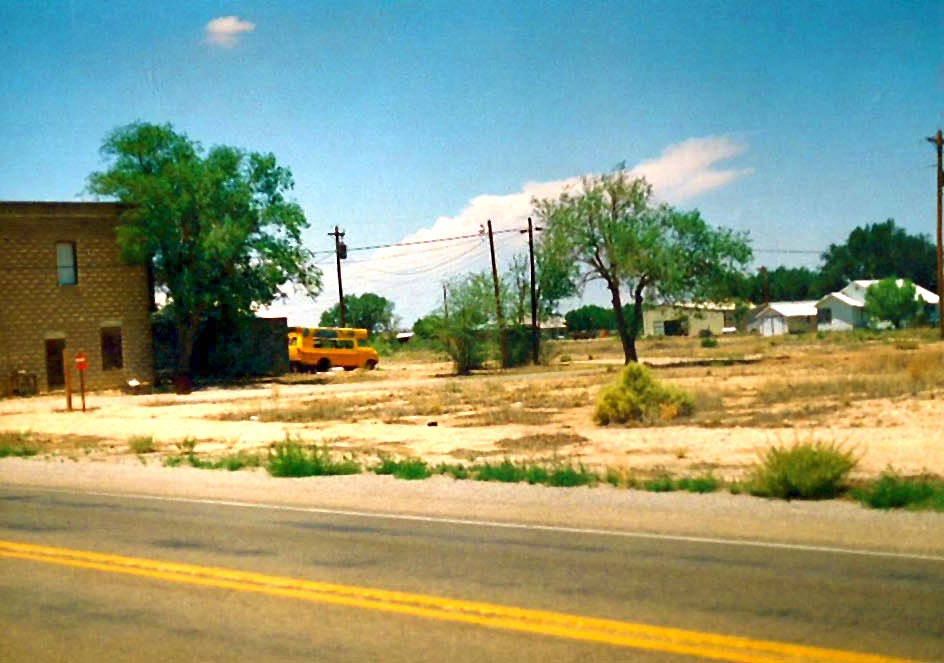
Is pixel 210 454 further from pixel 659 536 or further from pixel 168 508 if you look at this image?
pixel 659 536

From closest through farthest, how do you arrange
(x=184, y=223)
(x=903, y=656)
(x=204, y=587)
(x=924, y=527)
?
(x=903, y=656) → (x=204, y=587) → (x=924, y=527) → (x=184, y=223)

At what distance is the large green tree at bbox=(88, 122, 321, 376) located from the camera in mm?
51625

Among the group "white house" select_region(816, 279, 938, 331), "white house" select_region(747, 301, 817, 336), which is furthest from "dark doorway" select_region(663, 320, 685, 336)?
"white house" select_region(816, 279, 938, 331)

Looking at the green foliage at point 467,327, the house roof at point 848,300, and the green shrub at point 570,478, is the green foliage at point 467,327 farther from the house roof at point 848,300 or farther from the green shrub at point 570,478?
the house roof at point 848,300

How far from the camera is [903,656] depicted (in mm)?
6906

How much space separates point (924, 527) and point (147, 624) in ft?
26.4

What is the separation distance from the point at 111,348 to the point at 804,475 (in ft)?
141

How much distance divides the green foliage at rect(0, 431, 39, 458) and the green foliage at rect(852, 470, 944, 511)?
18.2m

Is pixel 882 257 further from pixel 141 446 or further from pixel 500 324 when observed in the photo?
pixel 141 446

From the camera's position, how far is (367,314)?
518ft

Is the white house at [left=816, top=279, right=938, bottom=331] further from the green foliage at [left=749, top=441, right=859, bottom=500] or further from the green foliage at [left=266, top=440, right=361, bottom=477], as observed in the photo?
the green foliage at [left=749, top=441, right=859, bottom=500]

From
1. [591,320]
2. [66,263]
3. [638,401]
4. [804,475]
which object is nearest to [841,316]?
[591,320]

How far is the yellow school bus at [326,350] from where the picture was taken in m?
63.9

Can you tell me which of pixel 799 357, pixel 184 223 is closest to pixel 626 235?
pixel 799 357
